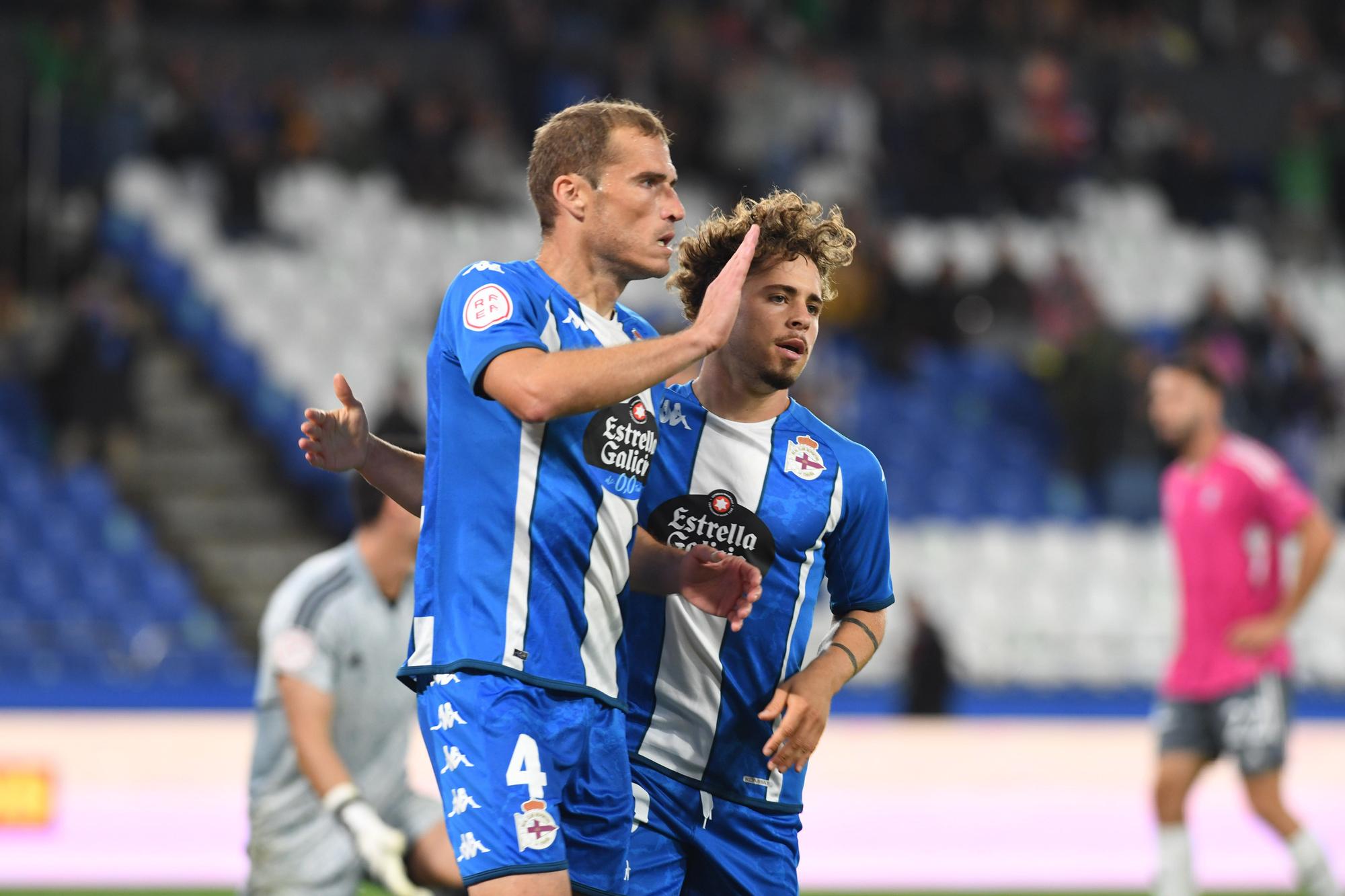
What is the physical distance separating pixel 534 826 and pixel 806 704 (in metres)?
0.77

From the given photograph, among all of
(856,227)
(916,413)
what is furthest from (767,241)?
(856,227)

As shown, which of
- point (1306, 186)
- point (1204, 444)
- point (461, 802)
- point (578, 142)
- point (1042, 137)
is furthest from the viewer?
point (1306, 186)

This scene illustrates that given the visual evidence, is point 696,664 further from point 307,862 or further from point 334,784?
point 307,862

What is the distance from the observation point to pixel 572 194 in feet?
12.9

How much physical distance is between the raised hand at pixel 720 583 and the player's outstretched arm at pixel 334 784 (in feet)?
5.45

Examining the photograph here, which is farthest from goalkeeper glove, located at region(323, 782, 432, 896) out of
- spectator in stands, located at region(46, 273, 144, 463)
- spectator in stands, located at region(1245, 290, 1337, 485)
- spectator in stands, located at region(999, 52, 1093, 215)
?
spectator in stands, located at region(999, 52, 1093, 215)

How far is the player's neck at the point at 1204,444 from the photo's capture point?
827cm

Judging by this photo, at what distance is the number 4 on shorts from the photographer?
143 inches

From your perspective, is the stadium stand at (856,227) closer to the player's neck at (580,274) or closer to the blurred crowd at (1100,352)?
the blurred crowd at (1100,352)

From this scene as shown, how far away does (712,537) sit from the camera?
442 cm

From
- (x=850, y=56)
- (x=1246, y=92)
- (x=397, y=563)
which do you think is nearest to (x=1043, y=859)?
(x=397, y=563)

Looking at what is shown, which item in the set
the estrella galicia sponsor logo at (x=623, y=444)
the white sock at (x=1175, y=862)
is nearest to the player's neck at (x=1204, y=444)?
the white sock at (x=1175, y=862)

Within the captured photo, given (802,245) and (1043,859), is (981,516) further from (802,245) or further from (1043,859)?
(802,245)

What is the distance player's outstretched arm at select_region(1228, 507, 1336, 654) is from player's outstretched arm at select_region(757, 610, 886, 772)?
4046 mm
